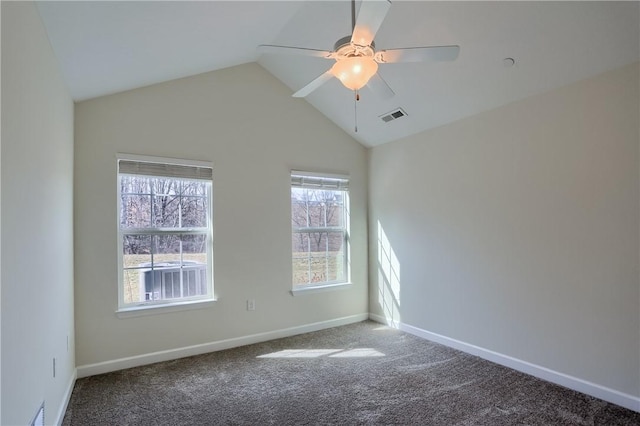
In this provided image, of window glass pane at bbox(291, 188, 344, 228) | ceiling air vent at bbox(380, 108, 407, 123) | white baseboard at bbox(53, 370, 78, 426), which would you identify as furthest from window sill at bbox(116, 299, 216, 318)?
ceiling air vent at bbox(380, 108, 407, 123)

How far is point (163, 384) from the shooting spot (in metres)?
2.94

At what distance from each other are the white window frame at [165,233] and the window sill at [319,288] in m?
0.99

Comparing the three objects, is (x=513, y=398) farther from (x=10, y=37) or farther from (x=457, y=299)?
(x=10, y=37)

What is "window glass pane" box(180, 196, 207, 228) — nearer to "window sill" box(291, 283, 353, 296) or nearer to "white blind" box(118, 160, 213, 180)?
"white blind" box(118, 160, 213, 180)

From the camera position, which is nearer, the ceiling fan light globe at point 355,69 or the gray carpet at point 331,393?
the ceiling fan light globe at point 355,69

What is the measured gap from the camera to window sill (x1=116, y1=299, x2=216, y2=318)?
10.7ft

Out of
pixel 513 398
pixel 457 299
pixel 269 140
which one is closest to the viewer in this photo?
pixel 513 398

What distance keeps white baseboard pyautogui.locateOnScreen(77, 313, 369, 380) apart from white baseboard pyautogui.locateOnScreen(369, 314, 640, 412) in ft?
3.46

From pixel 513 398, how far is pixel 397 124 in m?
2.81

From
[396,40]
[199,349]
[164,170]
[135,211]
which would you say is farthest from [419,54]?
[199,349]

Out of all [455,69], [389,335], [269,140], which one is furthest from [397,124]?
[389,335]

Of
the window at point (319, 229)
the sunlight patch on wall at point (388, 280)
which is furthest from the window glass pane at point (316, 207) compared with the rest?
the sunlight patch on wall at point (388, 280)

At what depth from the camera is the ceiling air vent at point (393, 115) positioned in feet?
12.6

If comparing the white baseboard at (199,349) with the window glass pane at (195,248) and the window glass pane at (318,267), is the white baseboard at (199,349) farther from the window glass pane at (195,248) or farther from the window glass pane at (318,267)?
the window glass pane at (195,248)
